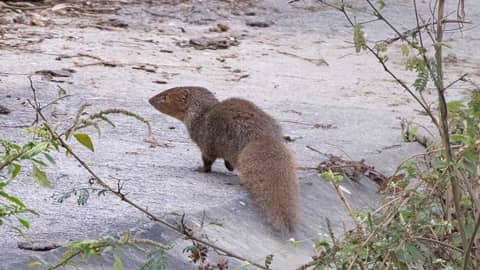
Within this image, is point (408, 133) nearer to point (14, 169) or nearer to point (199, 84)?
point (14, 169)

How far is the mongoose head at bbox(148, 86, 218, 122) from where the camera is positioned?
15.4 feet

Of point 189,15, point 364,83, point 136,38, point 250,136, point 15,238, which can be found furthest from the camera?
point 189,15

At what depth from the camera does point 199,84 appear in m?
5.98

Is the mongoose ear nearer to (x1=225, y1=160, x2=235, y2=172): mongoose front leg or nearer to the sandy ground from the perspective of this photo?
the sandy ground

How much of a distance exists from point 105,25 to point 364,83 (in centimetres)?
202

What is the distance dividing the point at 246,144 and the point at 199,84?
1.83m

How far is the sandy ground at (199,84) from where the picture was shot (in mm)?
3367

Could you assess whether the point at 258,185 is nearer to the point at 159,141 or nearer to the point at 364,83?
the point at 159,141

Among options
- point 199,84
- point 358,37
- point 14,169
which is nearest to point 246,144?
point 199,84

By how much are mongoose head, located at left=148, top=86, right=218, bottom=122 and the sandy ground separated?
126 mm

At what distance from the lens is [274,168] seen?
3865mm

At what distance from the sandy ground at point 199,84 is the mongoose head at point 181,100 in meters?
0.13

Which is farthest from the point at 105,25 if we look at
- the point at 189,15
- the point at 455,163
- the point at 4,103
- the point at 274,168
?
the point at 455,163

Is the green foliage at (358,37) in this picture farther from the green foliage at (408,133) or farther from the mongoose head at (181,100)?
the mongoose head at (181,100)
